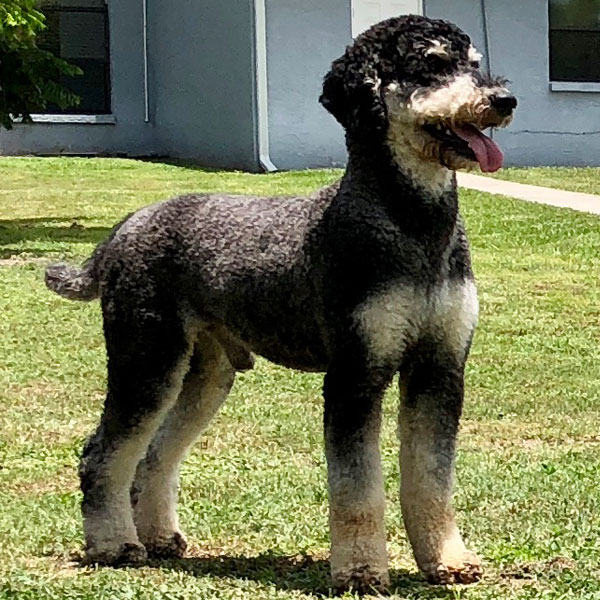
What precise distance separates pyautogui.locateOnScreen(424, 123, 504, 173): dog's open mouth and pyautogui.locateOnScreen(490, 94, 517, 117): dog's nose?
0.13 metres

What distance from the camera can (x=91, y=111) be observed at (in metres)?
28.7

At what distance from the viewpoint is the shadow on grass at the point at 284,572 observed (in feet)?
17.7

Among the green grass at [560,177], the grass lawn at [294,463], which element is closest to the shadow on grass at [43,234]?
the grass lawn at [294,463]

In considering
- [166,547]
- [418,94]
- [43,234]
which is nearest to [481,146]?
[418,94]

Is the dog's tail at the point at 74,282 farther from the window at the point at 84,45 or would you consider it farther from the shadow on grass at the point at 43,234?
the window at the point at 84,45

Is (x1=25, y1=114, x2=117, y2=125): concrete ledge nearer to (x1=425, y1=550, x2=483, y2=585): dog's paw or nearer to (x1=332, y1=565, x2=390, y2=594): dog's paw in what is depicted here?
(x1=425, y1=550, x2=483, y2=585): dog's paw

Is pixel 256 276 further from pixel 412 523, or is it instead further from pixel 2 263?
pixel 2 263

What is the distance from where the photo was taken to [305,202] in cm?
569

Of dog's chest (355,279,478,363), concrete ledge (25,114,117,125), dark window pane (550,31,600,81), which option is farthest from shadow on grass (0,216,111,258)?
dark window pane (550,31,600,81)

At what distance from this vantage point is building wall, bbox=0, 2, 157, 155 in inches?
1113

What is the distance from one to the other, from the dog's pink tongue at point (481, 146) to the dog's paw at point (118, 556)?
2015 millimetres

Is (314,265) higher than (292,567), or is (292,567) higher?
(314,265)

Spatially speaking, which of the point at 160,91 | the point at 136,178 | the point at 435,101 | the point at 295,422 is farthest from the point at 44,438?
the point at 160,91

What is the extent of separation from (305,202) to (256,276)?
1.11 ft
